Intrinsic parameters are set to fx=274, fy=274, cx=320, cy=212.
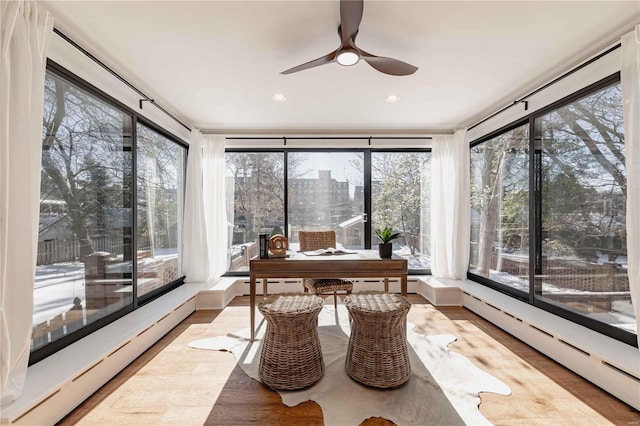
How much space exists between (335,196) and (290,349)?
106 inches

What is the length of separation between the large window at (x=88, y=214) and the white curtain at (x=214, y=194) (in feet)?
2.39

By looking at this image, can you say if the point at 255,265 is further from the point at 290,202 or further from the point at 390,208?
the point at 390,208

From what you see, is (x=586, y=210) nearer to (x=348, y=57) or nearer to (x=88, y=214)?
(x=348, y=57)

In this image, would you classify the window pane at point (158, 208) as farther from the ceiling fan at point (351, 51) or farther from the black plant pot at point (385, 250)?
the black plant pot at point (385, 250)

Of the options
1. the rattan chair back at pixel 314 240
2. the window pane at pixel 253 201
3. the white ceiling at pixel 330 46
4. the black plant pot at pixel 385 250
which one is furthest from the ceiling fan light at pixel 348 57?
the window pane at pixel 253 201

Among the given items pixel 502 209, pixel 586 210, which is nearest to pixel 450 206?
pixel 502 209

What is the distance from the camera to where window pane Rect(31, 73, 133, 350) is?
1841 millimetres

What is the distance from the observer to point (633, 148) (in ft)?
5.87

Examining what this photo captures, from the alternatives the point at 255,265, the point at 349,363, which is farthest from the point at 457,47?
the point at 349,363

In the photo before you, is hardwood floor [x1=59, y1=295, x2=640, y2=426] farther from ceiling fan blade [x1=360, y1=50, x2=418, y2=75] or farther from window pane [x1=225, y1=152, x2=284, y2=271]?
ceiling fan blade [x1=360, y1=50, x2=418, y2=75]

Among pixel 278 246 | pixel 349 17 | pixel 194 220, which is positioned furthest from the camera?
pixel 194 220

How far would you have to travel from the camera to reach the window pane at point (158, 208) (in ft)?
9.52

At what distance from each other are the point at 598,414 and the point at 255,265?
2.41m

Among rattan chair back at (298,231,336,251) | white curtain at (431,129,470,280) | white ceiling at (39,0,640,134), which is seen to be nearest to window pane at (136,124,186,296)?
white ceiling at (39,0,640,134)
